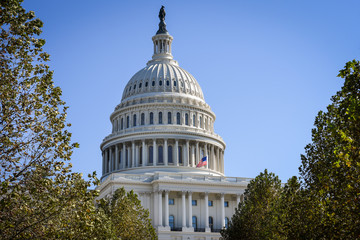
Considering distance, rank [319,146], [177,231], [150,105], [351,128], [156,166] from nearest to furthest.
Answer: [351,128] < [319,146] < [177,231] < [156,166] < [150,105]

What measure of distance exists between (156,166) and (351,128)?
306ft

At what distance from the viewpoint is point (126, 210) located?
58312 millimetres

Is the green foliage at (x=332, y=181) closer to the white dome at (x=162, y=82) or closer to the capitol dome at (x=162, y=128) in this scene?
the capitol dome at (x=162, y=128)

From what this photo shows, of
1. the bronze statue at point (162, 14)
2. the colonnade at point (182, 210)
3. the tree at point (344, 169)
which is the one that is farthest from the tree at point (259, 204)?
the bronze statue at point (162, 14)

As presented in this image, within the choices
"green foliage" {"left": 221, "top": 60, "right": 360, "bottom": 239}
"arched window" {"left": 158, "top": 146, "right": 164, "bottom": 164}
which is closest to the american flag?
"arched window" {"left": 158, "top": 146, "right": 164, "bottom": 164}

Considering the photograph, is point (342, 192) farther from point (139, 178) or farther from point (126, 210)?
point (139, 178)

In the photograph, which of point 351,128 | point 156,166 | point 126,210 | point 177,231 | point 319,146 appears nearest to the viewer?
point 351,128

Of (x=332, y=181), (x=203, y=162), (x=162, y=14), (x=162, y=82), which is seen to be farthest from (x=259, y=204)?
(x=162, y=14)

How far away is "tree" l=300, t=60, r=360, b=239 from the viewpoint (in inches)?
939

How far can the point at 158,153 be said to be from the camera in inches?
4793

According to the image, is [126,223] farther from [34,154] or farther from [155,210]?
[155,210]

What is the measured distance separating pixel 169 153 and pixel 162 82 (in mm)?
19303

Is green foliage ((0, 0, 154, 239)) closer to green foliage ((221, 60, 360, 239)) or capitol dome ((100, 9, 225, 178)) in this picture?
green foliage ((221, 60, 360, 239))

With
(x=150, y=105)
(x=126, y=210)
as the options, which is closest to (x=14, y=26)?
(x=126, y=210)
